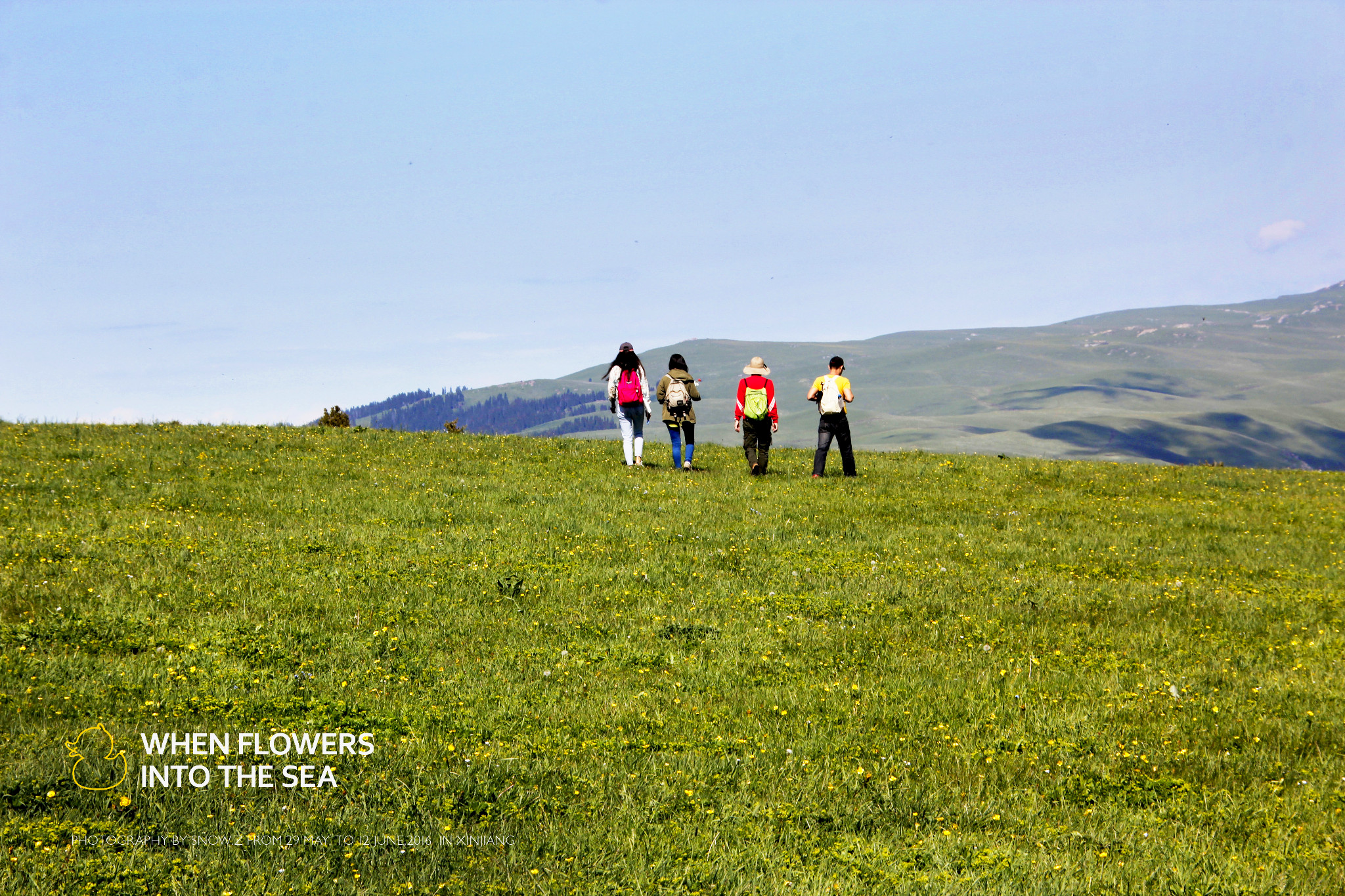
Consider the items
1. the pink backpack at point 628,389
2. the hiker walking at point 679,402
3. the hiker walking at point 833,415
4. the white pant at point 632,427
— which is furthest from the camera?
the white pant at point 632,427

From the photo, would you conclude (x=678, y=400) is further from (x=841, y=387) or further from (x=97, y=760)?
(x=97, y=760)

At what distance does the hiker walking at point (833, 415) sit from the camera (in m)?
24.0

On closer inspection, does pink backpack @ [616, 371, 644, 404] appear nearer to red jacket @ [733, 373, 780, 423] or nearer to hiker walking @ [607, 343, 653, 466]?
hiker walking @ [607, 343, 653, 466]

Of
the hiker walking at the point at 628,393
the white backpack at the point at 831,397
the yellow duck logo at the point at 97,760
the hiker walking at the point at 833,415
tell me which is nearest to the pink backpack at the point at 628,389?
the hiker walking at the point at 628,393

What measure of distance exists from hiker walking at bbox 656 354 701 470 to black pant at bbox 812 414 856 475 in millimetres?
3217

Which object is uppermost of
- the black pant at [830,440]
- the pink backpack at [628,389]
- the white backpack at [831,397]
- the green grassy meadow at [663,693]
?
the pink backpack at [628,389]

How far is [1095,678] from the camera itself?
10531 millimetres

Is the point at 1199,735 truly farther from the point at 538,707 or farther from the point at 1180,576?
the point at 1180,576

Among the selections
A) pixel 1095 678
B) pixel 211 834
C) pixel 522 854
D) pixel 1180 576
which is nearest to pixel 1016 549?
pixel 1180 576

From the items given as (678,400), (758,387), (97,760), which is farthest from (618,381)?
(97,760)

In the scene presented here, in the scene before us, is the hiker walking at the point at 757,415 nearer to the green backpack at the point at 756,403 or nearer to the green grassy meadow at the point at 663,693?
the green backpack at the point at 756,403

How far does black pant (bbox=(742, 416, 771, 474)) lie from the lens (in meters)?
24.4

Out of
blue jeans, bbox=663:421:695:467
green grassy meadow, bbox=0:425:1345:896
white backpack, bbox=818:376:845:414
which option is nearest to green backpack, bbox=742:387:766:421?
white backpack, bbox=818:376:845:414

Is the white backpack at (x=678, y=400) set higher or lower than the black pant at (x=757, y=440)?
higher
